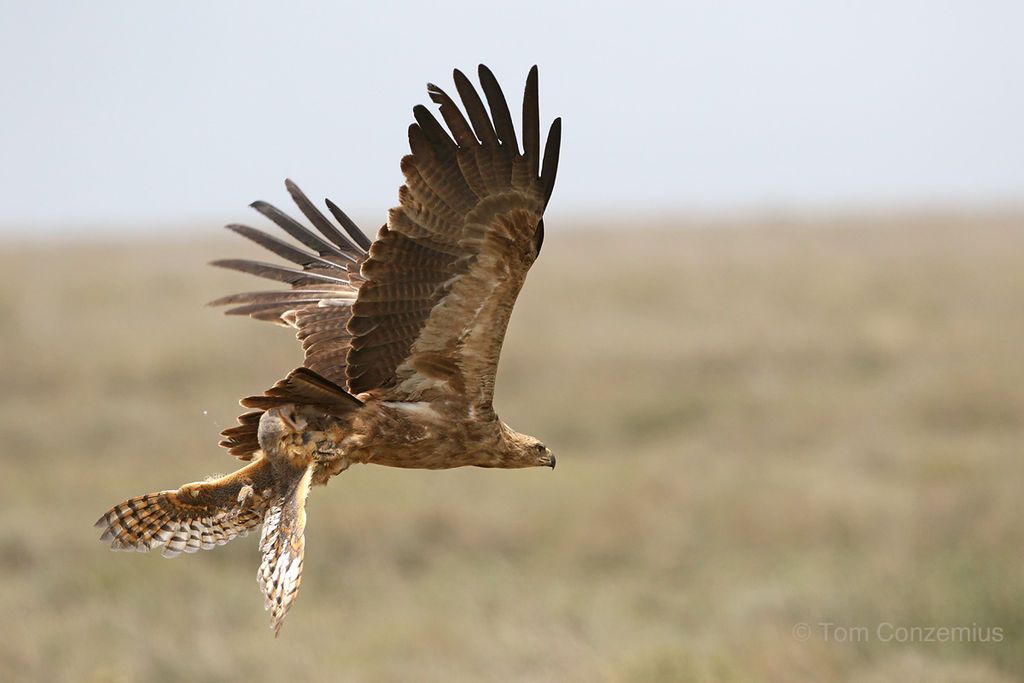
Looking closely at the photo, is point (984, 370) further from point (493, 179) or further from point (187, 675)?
point (493, 179)

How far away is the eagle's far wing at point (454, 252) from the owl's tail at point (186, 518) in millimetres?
609

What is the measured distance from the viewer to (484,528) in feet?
45.2

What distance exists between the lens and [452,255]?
14.7 feet

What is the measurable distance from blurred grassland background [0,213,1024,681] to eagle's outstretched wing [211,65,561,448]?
647 cm

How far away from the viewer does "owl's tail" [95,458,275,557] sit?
4688 mm

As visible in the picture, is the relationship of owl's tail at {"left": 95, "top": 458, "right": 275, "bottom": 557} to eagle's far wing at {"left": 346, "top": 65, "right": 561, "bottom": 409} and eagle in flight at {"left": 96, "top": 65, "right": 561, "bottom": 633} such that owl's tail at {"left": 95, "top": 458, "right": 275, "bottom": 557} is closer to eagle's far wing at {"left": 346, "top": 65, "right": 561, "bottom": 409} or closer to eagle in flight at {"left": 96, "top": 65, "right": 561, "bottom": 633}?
eagle in flight at {"left": 96, "top": 65, "right": 561, "bottom": 633}

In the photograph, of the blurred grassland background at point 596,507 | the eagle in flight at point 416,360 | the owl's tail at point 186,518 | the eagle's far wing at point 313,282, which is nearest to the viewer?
the eagle in flight at point 416,360

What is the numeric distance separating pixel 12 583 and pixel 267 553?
9.63 meters

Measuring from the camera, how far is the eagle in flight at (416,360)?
14.2 feet

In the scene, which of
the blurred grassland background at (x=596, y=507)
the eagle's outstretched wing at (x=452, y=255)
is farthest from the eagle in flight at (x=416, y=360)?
the blurred grassland background at (x=596, y=507)

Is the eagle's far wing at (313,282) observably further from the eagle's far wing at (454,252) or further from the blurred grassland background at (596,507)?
the blurred grassland background at (596,507)

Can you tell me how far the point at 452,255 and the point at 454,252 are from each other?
13 millimetres

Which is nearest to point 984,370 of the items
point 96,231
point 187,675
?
point 187,675

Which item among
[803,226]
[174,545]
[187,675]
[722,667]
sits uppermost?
Result: [803,226]
